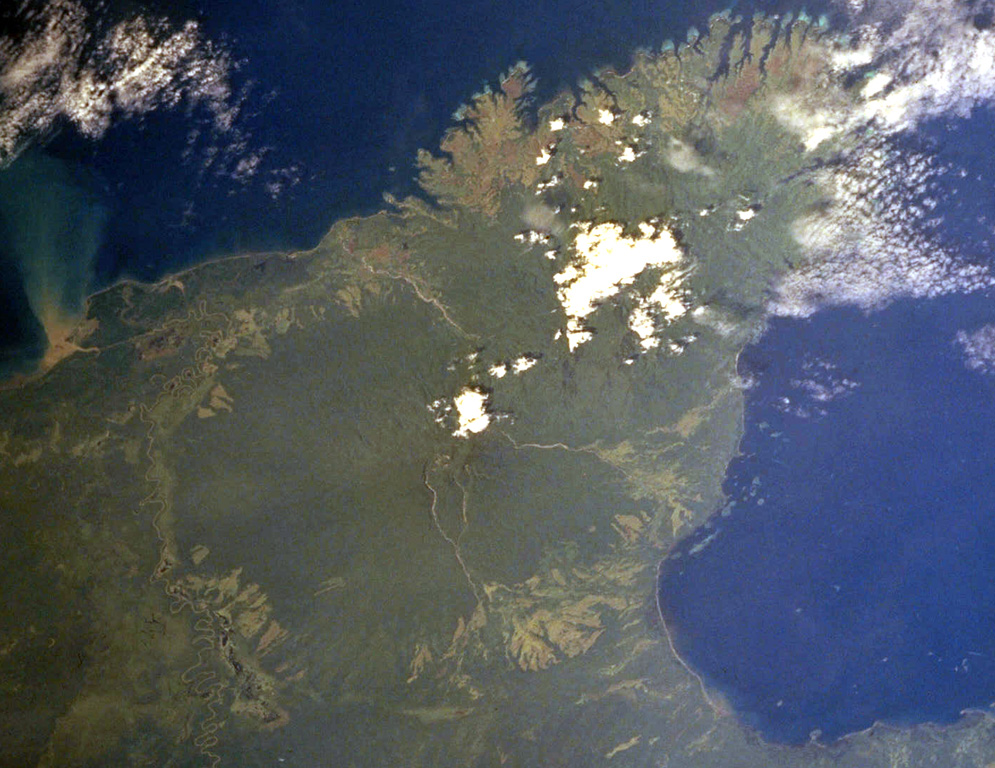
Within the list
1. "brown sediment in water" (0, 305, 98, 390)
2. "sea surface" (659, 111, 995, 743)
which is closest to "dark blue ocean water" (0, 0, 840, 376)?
"brown sediment in water" (0, 305, 98, 390)

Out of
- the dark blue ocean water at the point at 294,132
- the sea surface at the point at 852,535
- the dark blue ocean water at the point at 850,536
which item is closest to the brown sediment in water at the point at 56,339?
the dark blue ocean water at the point at 294,132

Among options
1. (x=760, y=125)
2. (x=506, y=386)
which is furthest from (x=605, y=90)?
(x=506, y=386)

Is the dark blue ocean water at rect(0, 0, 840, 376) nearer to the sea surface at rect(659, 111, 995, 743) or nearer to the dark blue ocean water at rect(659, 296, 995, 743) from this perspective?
the sea surface at rect(659, 111, 995, 743)

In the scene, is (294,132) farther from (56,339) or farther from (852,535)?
(852,535)

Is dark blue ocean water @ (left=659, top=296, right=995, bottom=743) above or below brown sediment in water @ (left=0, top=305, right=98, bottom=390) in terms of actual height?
below

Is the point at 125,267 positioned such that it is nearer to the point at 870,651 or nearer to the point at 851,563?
the point at 851,563

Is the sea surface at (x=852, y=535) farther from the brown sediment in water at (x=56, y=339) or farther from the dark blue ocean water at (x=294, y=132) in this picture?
the brown sediment in water at (x=56, y=339)
